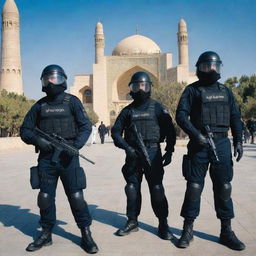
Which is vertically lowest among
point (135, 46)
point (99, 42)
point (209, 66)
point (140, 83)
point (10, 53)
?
point (140, 83)

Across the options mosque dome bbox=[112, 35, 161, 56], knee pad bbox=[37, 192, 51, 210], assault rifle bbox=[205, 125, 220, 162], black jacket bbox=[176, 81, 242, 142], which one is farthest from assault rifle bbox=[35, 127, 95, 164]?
mosque dome bbox=[112, 35, 161, 56]

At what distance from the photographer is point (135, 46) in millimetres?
49938

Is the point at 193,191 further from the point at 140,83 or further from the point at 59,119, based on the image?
the point at 59,119

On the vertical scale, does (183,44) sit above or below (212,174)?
above

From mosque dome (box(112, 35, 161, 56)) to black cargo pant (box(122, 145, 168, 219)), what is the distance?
152ft

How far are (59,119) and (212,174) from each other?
4.79ft

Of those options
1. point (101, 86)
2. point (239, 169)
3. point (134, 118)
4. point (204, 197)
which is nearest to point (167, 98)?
point (239, 169)

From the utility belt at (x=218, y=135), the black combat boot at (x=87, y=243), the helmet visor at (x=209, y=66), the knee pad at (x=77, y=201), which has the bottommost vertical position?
the black combat boot at (x=87, y=243)

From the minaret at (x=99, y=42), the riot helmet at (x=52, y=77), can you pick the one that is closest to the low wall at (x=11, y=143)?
the riot helmet at (x=52, y=77)

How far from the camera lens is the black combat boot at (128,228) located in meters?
3.24

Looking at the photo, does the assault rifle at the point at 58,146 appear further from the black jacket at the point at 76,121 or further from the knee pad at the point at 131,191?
the knee pad at the point at 131,191

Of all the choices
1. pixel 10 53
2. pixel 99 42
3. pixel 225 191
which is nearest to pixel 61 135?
pixel 225 191

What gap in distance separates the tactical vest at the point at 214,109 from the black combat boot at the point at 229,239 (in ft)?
2.81

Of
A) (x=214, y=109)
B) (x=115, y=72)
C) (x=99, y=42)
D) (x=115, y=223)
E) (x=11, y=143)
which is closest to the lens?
(x=214, y=109)
